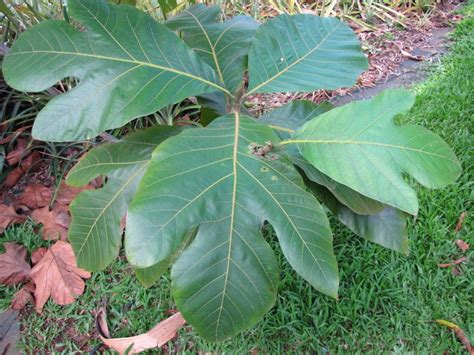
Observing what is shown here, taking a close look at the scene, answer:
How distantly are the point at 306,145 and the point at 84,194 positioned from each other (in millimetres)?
657

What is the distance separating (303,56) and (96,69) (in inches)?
23.2

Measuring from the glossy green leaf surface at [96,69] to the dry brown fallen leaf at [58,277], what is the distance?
1.08 m

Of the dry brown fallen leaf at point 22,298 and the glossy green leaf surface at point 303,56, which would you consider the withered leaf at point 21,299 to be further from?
the glossy green leaf surface at point 303,56

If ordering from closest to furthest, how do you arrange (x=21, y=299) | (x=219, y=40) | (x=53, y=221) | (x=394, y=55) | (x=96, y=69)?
(x=96, y=69) → (x=219, y=40) → (x=21, y=299) → (x=53, y=221) → (x=394, y=55)

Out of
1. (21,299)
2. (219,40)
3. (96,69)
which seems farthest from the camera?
(21,299)

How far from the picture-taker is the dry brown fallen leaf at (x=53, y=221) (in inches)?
82.0

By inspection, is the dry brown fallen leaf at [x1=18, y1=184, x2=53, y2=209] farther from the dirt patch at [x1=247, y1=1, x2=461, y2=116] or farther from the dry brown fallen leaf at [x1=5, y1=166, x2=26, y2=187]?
the dirt patch at [x1=247, y1=1, x2=461, y2=116]

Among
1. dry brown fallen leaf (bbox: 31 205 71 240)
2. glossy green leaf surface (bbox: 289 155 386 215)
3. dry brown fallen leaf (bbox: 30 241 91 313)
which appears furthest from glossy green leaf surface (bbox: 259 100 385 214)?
dry brown fallen leaf (bbox: 31 205 71 240)

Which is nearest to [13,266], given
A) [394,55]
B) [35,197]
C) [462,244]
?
[35,197]

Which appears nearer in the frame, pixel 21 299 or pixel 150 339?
pixel 150 339

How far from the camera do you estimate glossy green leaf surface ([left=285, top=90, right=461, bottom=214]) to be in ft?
2.77

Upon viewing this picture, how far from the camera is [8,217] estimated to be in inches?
86.1

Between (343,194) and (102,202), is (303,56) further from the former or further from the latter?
(102,202)

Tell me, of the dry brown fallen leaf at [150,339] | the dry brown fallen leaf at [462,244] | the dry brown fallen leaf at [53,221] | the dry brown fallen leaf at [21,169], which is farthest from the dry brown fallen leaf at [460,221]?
the dry brown fallen leaf at [21,169]
